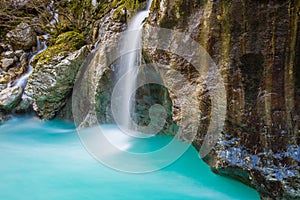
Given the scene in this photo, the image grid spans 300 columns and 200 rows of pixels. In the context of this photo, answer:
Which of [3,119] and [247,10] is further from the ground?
[247,10]

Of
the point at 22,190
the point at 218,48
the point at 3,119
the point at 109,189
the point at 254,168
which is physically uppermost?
the point at 218,48

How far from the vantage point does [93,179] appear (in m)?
3.29

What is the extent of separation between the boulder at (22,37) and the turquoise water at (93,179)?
4307 mm

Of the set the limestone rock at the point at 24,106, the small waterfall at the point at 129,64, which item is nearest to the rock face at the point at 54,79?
the limestone rock at the point at 24,106

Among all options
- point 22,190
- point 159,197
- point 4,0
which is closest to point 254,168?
point 159,197

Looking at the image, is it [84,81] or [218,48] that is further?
[84,81]

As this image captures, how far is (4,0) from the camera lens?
8.13 metres

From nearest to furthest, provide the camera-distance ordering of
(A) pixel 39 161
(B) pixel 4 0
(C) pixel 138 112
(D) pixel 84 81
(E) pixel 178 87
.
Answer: (E) pixel 178 87
(A) pixel 39 161
(C) pixel 138 112
(D) pixel 84 81
(B) pixel 4 0

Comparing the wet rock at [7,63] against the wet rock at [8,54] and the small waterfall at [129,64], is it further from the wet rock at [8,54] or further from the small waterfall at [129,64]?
the small waterfall at [129,64]

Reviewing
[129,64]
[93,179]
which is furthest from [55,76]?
[93,179]

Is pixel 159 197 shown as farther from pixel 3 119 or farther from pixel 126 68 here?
pixel 3 119

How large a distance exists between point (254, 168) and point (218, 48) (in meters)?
1.38

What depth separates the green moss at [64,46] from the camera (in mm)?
6031

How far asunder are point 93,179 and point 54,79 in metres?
3.36
